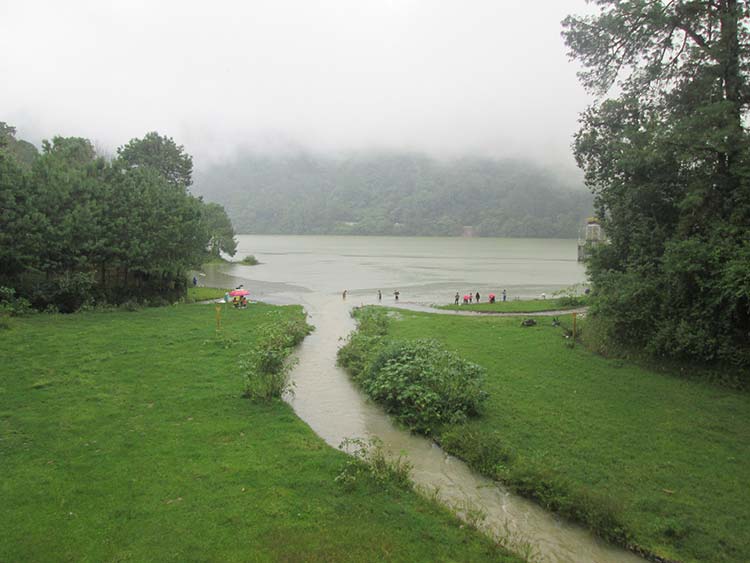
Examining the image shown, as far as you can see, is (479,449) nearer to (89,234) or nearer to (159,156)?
(89,234)

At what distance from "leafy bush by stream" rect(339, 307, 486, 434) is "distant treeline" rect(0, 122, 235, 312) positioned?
1971 cm

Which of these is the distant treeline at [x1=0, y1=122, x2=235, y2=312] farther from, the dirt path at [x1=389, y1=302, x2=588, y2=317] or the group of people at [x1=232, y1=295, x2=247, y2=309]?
the dirt path at [x1=389, y1=302, x2=588, y2=317]

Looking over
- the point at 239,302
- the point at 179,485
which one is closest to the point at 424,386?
the point at 179,485

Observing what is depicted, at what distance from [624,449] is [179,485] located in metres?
9.92

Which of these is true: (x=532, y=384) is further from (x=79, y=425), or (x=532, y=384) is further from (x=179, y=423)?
(x=79, y=425)

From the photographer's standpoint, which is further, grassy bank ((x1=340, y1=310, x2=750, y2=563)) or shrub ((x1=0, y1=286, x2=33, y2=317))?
shrub ((x1=0, y1=286, x2=33, y2=317))

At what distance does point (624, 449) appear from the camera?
11.2m

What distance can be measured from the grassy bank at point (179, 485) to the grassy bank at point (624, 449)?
8.39ft

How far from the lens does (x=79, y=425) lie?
11.1m

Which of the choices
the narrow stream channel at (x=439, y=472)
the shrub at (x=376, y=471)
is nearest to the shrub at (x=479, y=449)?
the narrow stream channel at (x=439, y=472)

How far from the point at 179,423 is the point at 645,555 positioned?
10270 millimetres

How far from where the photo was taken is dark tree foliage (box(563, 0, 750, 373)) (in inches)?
638

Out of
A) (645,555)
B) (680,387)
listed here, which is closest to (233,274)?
(680,387)

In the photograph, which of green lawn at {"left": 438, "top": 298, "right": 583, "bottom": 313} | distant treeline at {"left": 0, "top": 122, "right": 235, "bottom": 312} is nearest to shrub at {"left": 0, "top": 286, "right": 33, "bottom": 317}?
distant treeline at {"left": 0, "top": 122, "right": 235, "bottom": 312}
